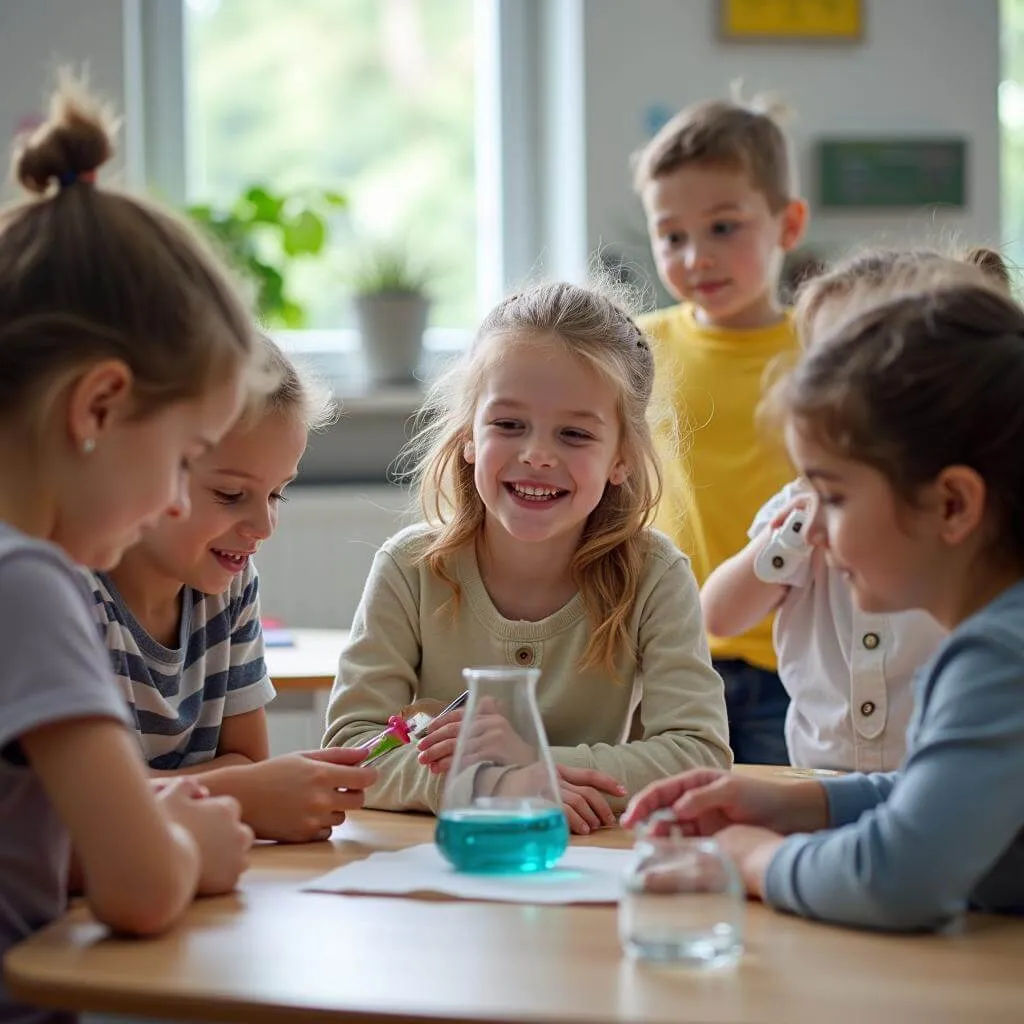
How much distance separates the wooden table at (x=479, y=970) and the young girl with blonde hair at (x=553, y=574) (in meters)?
0.62

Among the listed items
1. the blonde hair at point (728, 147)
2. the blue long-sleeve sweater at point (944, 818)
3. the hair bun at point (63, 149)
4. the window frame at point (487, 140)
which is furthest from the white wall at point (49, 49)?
the blue long-sleeve sweater at point (944, 818)

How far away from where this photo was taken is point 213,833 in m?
1.23

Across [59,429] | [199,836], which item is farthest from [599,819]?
[59,429]

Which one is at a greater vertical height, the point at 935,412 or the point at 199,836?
the point at 935,412

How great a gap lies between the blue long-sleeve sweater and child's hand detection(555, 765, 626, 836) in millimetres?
340

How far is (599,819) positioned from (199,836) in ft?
1.49

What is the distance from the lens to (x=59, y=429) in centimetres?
119

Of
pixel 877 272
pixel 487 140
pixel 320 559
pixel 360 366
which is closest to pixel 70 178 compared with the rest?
pixel 877 272

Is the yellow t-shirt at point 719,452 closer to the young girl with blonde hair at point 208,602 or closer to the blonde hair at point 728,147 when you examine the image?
the blonde hair at point 728,147

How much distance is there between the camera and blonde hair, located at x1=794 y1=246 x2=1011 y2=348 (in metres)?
1.91

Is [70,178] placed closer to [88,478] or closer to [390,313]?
[88,478]

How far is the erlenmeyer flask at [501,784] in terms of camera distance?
49.6 inches

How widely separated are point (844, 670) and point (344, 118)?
110 inches

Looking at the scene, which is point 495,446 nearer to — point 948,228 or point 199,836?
point 199,836
